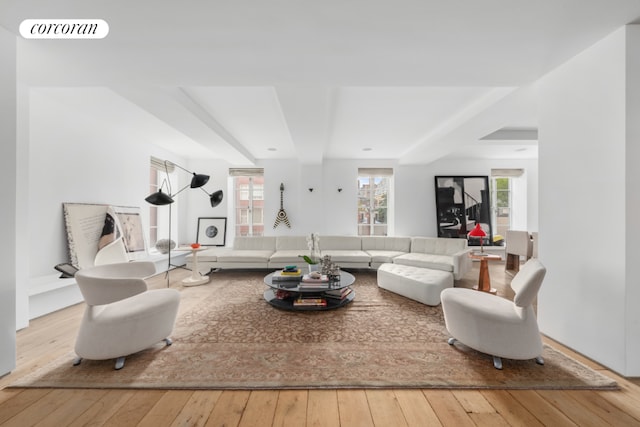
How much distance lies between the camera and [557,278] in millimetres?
2250

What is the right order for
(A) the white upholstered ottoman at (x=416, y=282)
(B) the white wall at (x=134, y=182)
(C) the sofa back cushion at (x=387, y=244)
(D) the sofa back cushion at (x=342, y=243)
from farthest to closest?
(D) the sofa back cushion at (x=342, y=243) < (C) the sofa back cushion at (x=387, y=244) < (A) the white upholstered ottoman at (x=416, y=282) < (B) the white wall at (x=134, y=182)

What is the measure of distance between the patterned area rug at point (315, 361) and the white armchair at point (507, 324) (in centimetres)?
13

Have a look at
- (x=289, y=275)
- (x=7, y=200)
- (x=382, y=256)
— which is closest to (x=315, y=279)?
(x=289, y=275)

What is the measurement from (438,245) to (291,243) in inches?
119

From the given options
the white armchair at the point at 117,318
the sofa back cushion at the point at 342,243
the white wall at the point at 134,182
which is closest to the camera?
the white armchair at the point at 117,318

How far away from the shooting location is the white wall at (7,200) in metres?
1.81

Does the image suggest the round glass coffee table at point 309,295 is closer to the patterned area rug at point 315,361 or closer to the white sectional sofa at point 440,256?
the patterned area rug at point 315,361

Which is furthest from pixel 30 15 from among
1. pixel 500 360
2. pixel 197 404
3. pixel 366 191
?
pixel 366 191

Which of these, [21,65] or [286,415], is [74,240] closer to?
[21,65]

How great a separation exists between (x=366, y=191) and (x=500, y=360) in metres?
4.88

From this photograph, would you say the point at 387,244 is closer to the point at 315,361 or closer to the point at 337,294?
the point at 337,294

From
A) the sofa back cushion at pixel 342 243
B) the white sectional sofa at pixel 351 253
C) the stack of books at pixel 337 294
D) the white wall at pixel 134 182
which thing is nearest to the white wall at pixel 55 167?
the white wall at pixel 134 182

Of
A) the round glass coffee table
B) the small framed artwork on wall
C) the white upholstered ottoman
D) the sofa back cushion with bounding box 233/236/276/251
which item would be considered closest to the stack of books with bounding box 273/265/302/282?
the round glass coffee table

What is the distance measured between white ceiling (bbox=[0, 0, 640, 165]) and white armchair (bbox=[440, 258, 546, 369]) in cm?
170
